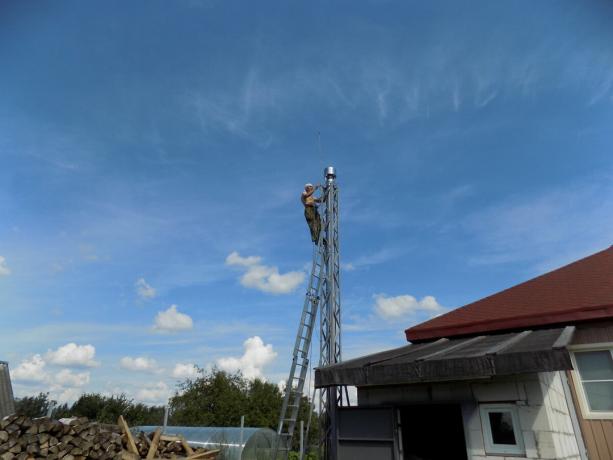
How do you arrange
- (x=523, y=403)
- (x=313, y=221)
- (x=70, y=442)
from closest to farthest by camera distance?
(x=523, y=403), (x=70, y=442), (x=313, y=221)

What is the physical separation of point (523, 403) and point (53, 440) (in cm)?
791

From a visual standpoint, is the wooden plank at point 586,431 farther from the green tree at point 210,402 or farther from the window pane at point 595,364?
the green tree at point 210,402

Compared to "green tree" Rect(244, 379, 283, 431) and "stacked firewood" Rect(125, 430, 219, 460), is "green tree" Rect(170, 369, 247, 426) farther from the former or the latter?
"stacked firewood" Rect(125, 430, 219, 460)

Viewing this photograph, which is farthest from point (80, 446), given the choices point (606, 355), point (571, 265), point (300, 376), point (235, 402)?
point (235, 402)

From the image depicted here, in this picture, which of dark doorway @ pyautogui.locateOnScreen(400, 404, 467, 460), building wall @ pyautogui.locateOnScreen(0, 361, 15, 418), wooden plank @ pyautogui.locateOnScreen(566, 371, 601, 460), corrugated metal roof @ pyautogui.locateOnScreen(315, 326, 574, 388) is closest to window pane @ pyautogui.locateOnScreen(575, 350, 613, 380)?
wooden plank @ pyautogui.locateOnScreen(566, 371, 601, 460)

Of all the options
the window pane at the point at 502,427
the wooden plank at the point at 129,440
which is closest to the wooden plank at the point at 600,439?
the window pane at the point at 502,427

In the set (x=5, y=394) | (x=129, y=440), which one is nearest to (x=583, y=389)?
(x=129, y=440)

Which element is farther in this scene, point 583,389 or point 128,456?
point 128,456

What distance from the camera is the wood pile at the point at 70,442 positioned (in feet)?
21.6

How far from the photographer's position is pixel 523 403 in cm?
482

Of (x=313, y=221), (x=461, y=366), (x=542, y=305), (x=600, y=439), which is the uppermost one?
(x=313, y=221)

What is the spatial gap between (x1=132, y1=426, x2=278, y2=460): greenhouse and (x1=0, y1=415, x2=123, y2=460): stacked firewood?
14.2 feet

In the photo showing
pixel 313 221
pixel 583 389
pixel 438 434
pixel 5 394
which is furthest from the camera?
pixel 313 221

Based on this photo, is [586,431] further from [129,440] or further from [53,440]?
[53,440]
